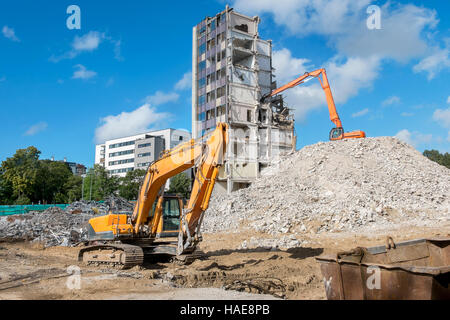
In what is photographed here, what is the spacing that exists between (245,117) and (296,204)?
79.0 feet

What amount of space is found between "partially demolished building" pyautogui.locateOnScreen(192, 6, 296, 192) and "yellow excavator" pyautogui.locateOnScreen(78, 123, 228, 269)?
1194 inches

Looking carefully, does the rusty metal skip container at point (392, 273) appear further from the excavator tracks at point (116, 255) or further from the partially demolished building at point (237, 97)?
the partially demolished building at point (237, 97)

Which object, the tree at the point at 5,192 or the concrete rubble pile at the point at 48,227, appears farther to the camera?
the tree at the point at 5,192

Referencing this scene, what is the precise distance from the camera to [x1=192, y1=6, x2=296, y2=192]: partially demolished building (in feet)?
144

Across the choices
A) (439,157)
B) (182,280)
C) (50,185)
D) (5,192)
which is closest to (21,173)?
(5,192)

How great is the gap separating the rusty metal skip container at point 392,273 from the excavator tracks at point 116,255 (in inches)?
266

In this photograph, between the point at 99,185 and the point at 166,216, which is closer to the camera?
the point at 166,216

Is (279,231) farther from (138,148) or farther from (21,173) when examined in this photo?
(138,148)

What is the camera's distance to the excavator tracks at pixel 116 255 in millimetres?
10578

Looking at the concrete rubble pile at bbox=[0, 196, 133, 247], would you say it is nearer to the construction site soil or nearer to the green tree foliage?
the construction site soil

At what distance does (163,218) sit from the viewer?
38.5ft

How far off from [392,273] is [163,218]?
27.0 ft

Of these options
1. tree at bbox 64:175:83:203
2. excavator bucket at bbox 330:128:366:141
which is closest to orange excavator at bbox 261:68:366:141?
excavator bucket at bbox 330:128:366:141

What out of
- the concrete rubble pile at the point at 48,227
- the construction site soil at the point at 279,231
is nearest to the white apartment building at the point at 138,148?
the construction site soil at the point at 279,231
